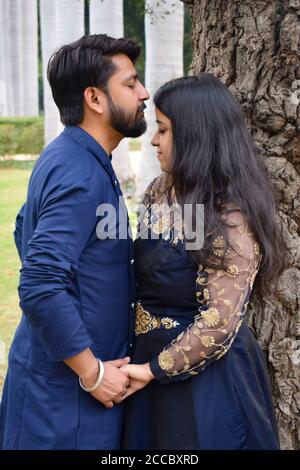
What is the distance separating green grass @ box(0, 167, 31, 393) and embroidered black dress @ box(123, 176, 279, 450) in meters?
3.13

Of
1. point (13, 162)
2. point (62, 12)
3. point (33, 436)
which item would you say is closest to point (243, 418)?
point (33, 436)

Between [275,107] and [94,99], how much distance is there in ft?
2.41

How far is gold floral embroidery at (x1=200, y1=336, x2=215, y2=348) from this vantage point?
6.59ft

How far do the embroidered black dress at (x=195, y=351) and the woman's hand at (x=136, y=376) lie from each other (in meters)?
0.04

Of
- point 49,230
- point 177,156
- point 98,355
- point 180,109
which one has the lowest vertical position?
point 98,355

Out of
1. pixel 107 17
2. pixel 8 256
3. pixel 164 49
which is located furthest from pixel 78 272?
pixel 107 17

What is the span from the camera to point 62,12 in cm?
1048

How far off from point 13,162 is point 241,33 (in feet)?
54.7

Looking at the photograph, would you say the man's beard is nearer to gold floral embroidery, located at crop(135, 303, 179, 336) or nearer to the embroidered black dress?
the embroidered black dress

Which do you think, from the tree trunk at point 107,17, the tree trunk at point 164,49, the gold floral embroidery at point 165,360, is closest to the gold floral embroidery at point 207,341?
the gold floral embroidery at point 165,360

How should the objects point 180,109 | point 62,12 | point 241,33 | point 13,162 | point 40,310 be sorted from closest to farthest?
point 40,310 → point 180,109 → point 241,33 → point 62,12 → point 13,162

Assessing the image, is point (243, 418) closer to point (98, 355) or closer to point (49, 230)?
point (98, 355)

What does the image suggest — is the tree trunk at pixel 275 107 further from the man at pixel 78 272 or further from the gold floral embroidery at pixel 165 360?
the gold floral embroidery at pixel 165 360

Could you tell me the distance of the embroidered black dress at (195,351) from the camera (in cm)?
200
